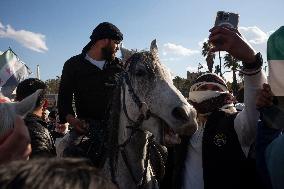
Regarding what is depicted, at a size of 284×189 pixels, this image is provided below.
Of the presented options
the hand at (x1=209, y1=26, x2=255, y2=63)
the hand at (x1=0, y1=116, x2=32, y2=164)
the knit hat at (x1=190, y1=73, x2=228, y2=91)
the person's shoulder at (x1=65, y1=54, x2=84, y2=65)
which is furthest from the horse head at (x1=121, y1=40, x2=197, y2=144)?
the hand at (x1=0, y1=116, x2=32, y2=164)

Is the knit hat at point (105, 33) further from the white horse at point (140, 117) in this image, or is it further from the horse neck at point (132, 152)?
the horse neck at point (132, 152)

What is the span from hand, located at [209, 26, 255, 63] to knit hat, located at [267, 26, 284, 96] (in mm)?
495

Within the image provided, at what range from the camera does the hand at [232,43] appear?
3.06 m

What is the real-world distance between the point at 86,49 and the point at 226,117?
249 centimetres

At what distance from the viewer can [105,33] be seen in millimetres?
5668

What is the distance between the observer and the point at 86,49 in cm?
586

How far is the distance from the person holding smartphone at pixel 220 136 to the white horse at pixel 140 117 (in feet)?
1.18

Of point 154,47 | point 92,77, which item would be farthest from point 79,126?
point 154,47

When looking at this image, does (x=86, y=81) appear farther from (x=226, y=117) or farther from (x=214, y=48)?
(x=214, y=48)

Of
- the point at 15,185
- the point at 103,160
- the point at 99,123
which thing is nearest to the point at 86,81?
the point at 99,123

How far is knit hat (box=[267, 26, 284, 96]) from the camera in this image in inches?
100

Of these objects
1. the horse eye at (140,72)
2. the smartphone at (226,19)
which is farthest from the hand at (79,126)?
the smartphone at (226,19)

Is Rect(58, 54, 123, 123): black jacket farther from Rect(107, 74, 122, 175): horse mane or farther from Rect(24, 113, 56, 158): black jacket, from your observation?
Rect(24, 113, 56, 158): black jacket

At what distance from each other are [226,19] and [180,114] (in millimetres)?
1196
